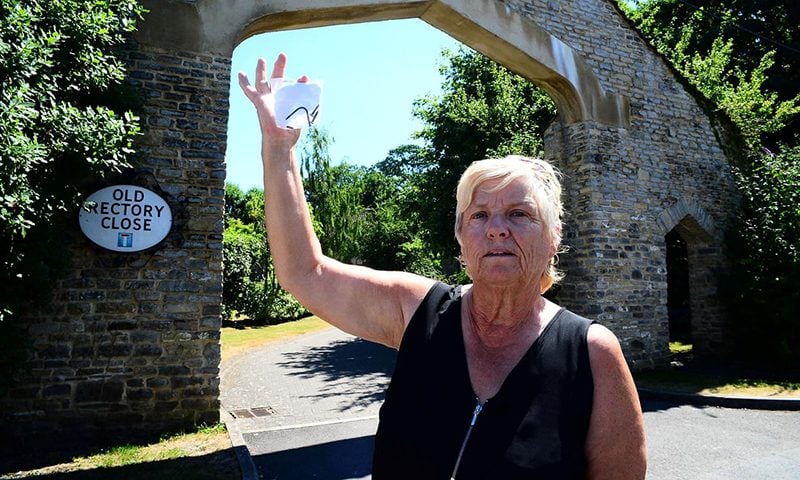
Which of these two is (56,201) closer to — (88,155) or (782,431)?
(88,155)

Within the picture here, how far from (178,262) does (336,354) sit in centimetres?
828

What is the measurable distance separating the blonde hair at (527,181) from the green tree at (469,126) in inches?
453

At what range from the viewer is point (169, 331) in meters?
6.27

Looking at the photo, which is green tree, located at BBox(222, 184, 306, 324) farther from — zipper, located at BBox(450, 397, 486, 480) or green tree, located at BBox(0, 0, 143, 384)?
zipper, located at BBox(450, 397, 486, 480)

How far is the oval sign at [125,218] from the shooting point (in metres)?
6.00

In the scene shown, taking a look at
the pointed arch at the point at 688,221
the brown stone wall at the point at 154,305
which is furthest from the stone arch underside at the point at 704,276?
the brown stone wall at the point at 154,305

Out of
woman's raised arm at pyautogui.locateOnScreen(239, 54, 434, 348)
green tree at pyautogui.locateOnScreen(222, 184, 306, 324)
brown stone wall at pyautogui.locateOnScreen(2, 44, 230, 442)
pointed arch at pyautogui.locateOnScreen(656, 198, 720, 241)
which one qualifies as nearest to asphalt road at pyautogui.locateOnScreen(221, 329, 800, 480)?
brown stone wall at pyautogui.locateOnScreen(2, 44, 230, 442)

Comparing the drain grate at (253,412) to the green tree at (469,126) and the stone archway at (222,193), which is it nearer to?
the stone archway at (222,193)

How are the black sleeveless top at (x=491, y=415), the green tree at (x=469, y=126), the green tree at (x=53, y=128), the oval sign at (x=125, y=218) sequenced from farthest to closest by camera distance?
the green tree at (x=469, y=126), the oval sign at (x=125, y=218), the green tree at (x=53, y=128), the black sleeveless top at (x=491, y=415)

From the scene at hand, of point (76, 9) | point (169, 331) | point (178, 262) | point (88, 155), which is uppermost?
point (76, 9)

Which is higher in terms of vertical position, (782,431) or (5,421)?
(5,421)

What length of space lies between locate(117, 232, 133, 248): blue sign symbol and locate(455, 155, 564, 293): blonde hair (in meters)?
5.54

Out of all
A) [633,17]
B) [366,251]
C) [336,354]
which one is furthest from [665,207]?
[366,251]

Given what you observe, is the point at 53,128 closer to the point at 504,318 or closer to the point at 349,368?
the point at 504,318
